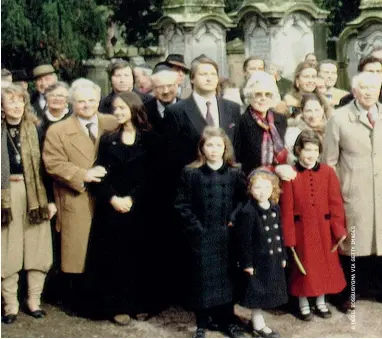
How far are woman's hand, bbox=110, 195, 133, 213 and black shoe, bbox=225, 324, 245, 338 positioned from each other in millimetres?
1130

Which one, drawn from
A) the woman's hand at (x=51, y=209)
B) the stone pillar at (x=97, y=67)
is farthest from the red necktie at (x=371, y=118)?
the stone pillar at (x=97, y=67)

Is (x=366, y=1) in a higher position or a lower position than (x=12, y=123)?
higher

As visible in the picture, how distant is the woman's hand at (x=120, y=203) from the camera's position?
22.2 feet

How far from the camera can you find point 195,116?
22.2ft

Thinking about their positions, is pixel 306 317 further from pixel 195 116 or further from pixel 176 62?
pixel 176 62

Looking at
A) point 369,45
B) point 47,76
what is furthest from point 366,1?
point 47,76

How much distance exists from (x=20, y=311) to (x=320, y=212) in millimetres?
2446

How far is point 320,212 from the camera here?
6930mm

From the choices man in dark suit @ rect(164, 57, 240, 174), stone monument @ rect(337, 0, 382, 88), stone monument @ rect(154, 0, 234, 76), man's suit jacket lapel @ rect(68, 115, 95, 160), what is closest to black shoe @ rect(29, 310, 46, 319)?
man's suit jacket lapel @ rect(68, 115, 95, 160)

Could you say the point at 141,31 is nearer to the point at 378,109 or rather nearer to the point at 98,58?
the point at 98,58

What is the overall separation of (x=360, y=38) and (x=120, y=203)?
902 cm

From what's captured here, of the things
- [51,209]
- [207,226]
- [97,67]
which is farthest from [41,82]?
[97,67]

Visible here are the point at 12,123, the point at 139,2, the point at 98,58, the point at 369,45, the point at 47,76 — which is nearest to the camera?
the point at 12,123

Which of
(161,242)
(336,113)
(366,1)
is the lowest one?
(161,242)
